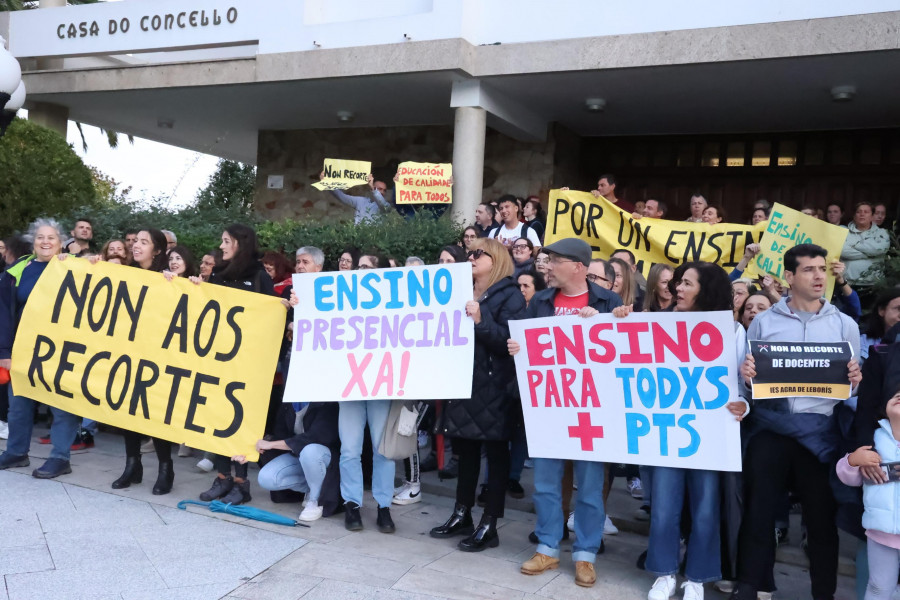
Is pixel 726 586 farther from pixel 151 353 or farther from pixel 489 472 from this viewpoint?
pixel 151 353

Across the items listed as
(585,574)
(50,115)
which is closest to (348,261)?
(585,574)

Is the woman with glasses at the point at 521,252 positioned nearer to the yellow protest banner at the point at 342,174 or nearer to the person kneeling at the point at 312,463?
the person kneeling at the point at 312,463

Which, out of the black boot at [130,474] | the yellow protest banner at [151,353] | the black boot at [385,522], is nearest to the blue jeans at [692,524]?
the black boot at [385,522]

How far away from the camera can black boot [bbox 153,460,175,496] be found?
574 centimetres

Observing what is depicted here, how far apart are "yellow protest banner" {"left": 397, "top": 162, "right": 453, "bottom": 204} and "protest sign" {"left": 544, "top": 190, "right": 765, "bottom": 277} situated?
235 cm

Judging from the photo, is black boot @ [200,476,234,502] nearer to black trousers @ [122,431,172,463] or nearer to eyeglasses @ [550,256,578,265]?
black trousers @ [122,431,172,463]

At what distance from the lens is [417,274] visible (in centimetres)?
510

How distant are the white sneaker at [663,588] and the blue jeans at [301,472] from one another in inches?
88.1

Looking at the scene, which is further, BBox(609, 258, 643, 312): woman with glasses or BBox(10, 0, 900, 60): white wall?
BBox(10, 0, 900, 60): white wall

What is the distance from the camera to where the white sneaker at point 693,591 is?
4.19m

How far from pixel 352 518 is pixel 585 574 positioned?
1.57 metres

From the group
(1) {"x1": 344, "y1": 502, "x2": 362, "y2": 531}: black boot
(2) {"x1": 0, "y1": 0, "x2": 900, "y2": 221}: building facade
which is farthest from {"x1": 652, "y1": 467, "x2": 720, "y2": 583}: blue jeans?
(2) {"x1": 0, "y1": 0, "x2": 900, "y2": 221}: building facade

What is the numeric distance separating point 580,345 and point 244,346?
7.68 ft

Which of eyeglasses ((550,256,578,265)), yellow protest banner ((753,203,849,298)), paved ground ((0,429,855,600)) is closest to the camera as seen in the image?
paved ground ((0,429,855,600))
